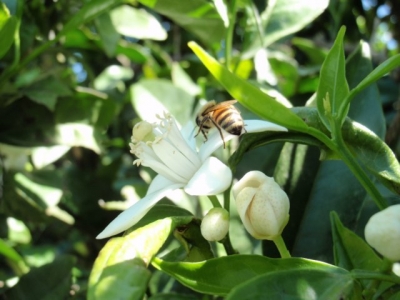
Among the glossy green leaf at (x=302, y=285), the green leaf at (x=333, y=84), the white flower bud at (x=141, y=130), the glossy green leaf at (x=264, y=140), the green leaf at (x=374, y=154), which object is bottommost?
the white flower bud at (x=141, y=130)

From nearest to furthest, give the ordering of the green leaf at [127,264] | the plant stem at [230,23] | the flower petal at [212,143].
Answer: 1. the green leaf at [127,264]
2. the flower petal at [212,143]
3. the plant stem at [230,23]

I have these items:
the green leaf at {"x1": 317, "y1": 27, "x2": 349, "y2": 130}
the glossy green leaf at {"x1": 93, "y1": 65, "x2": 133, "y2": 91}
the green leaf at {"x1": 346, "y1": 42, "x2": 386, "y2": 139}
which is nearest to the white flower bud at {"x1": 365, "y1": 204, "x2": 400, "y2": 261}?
the green leaf at {"x1": 317, "y1": 27, "x2": 349, "y2": 130}

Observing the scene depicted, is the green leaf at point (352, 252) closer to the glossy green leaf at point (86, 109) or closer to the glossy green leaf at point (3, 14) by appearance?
the glossy green leaf at point (3, 14)

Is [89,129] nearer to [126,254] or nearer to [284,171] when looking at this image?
[284,171]

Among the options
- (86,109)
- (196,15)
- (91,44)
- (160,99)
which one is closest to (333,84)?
(196,15)

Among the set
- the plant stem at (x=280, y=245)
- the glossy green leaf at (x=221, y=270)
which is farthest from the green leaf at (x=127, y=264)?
the plant stem at (x=280, y=245)

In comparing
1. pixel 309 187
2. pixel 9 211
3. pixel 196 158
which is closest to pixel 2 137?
pixel 9 211
